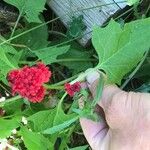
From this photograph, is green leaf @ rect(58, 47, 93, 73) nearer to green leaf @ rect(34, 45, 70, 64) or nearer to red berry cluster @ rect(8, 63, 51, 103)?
green leaf @ rect(34, 45, 70, 64)

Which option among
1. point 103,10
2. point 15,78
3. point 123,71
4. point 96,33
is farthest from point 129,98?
point 103,10

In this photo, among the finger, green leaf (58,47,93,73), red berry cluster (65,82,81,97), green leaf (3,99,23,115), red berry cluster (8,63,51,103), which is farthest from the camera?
green leaf (58,47,93,73)

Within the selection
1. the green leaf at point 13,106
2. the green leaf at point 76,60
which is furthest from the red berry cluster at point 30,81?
the green leaf at point 76,60

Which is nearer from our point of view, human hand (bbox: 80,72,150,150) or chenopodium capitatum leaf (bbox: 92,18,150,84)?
human hand (bbox: 80,72,150,150)

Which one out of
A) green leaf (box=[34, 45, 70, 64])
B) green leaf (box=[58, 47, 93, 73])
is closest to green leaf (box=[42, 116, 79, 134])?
green leaf (box=[34, 45, 70, 64])

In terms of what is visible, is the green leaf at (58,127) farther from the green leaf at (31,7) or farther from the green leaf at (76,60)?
the green leaf at (31,7)

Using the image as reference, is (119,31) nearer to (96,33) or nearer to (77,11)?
(96,33)

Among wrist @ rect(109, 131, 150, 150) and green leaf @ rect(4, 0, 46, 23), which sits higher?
green leaf @ rect(4, 0, 46, 23)
